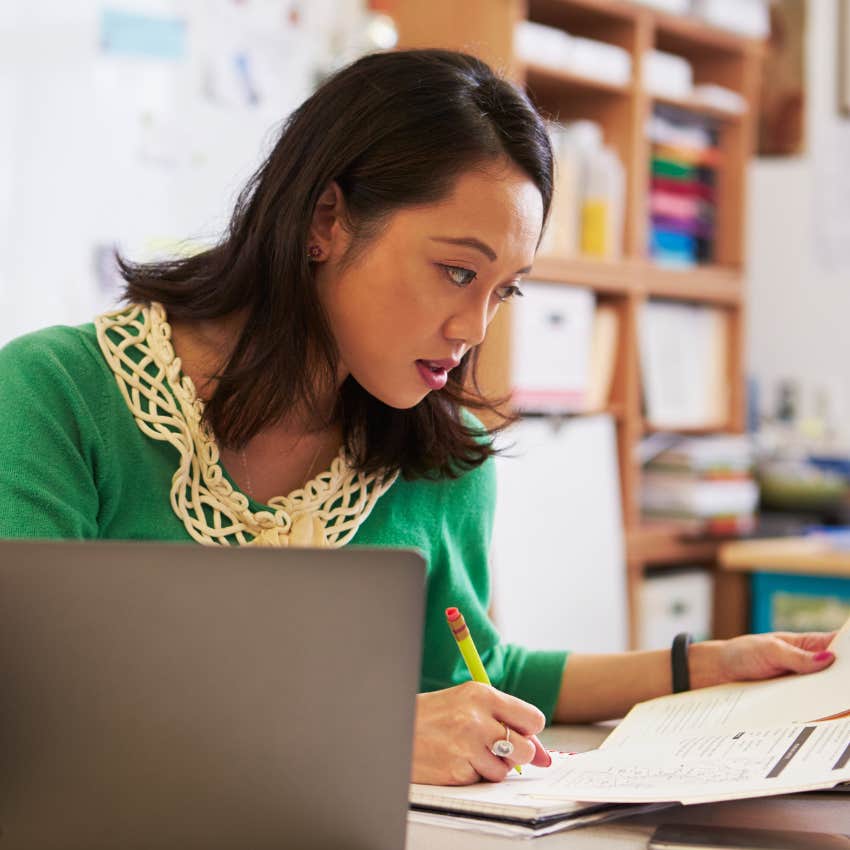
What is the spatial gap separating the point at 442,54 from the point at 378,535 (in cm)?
50

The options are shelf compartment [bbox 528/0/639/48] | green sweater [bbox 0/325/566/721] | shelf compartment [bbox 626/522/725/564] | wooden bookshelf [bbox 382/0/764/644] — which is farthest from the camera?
shelf compartment [bbox 626/522/725/564]

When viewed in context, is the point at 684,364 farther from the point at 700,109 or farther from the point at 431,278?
the point at 431,278

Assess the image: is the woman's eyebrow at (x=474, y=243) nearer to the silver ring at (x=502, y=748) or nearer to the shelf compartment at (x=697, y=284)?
the silver ring at (x=502, y=748)

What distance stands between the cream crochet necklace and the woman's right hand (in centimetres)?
34

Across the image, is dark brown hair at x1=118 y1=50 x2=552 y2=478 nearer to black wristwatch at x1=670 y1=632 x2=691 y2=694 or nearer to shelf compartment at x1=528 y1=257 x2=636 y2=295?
black wristwatch at x1=670 y1=632 x2=691 y2=694

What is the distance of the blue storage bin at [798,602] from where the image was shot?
3.00 m

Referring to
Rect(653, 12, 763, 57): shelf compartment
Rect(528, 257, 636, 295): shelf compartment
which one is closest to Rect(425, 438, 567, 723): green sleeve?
Rect(528, 257, 636, 295): shelf compartment

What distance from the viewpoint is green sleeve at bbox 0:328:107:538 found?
111cm

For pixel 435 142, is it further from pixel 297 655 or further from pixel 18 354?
pixel 297 655

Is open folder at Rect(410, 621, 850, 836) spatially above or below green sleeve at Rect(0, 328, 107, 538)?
below

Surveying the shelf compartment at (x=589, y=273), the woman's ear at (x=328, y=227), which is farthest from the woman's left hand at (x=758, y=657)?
the shelf compartment at (x=589, y=273)

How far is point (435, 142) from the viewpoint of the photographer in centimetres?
123

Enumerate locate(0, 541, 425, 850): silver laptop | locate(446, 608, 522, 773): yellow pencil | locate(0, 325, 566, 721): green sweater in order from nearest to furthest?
locate(0, 541, 425, 850): silver laptop, locate(446, 608, 522, 773): yellow pencil, locate(0, 325, 566, 721): green sweater

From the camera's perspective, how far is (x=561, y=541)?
3041mm
